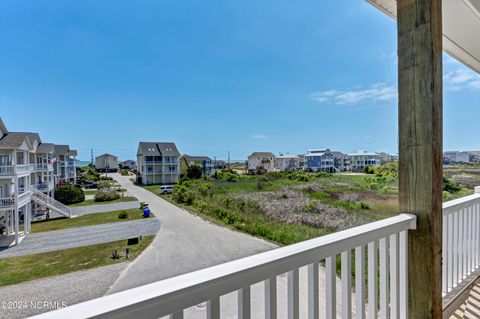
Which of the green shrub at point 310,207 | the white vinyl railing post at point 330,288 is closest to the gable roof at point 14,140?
the white vinyl railing post at point 330,288

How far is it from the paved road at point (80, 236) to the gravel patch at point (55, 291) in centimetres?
12

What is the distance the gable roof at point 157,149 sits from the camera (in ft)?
3.54

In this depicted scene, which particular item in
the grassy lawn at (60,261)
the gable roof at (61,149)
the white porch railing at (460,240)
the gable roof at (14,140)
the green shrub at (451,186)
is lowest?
the white porch railing at (460,240)

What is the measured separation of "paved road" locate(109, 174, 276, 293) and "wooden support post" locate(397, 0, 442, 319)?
77cm

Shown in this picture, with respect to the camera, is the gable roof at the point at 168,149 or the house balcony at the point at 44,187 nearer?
the house balcony at the point at 44,187

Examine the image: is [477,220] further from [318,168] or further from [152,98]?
[152,98]

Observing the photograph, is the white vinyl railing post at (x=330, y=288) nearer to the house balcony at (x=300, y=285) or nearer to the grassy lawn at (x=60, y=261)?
the house balcony at (x=300, y=285)

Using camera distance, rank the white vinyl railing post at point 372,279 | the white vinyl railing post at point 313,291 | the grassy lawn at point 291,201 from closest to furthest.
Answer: the white vinyl railing post at point 313,291 < the white vinyl railing post at point 372,279 < the grassy lawn at point 291,201

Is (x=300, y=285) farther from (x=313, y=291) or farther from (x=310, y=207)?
(x=310, y=207)

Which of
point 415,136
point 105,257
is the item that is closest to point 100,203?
point 105,257

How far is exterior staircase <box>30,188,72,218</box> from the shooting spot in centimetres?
85

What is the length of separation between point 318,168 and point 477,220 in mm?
1819

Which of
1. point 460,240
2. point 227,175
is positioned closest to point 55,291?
point 227,175

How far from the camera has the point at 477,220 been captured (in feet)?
7.41
